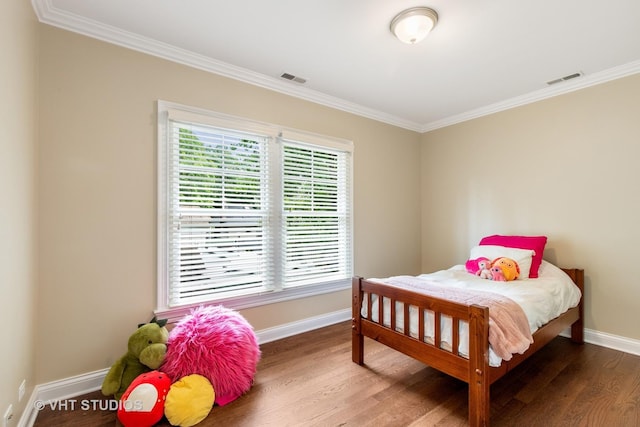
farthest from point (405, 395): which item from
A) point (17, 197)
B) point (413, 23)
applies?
point (17, 197)

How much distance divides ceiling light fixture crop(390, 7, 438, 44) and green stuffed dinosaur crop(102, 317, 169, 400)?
2588mm

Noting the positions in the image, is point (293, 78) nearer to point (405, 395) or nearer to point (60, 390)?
point (405, 395)

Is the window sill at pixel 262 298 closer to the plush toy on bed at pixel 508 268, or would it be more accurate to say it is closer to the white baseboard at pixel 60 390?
the white baseboard at pixel 60 390

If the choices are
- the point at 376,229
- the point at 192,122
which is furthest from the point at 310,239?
the point at 192,122

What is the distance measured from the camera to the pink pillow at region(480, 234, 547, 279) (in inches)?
106

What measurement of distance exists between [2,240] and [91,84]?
123cm

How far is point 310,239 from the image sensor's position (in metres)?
3.05

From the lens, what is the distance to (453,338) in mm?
1731

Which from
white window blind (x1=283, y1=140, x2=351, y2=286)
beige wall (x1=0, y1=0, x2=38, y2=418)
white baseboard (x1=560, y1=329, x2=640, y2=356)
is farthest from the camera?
white window blind (x1=283, y1=140, x2=351, y2=286)

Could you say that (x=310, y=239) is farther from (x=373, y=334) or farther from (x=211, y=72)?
(x=211, y=72)

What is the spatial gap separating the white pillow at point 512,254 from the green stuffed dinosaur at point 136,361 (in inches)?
116

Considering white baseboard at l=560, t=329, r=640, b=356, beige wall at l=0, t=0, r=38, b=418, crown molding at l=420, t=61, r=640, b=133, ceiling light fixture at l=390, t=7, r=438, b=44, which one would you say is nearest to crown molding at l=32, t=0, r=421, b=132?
beige wall at l=0, t=0, r=38, b=418

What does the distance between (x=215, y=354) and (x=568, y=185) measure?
3.50 metres

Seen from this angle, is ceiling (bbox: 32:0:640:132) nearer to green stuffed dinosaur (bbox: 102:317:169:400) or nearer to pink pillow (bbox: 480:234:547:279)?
pink pillow (bbox: 480:234:547:279)
